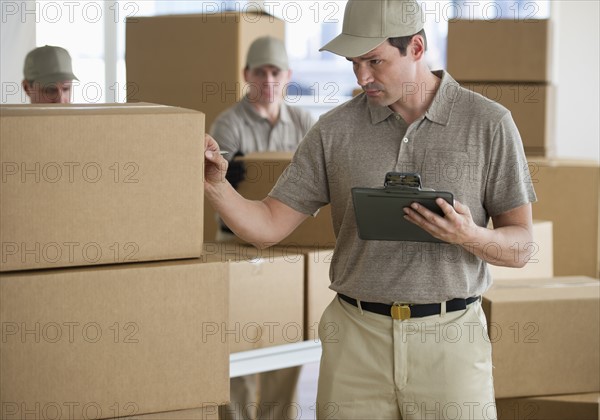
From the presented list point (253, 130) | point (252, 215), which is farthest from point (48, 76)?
point (252, 215)

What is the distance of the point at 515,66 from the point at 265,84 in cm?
93

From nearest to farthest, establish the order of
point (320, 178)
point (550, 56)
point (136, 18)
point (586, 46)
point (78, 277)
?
point (78, 277), point (320, 178), point (550, 56), point (136, 18), point (586, 46)

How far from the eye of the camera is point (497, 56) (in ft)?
10.8

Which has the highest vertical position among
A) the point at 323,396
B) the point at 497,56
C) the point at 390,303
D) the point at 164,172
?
the point at 497,56

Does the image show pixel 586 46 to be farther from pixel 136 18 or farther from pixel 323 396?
pixel 323 396

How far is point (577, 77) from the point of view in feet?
18.3

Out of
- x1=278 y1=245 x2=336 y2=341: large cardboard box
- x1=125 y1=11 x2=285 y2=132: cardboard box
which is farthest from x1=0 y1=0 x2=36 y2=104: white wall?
x1=278 y1=245 x2=336 y2=341: large cardboard box

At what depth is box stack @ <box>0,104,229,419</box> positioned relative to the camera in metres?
1.39

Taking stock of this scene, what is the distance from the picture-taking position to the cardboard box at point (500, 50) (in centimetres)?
326

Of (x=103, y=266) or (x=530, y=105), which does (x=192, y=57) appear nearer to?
(x=530, y=105)

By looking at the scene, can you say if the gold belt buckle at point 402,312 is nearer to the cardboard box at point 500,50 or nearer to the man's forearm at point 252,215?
the man's forearm at point 252,215

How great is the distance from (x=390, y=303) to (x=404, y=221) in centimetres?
18

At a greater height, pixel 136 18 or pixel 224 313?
pixel 136 18

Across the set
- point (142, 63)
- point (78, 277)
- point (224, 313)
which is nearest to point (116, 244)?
point (78, 277)
